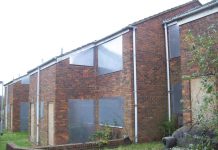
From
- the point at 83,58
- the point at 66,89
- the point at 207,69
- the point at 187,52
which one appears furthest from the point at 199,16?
the point at 66,89

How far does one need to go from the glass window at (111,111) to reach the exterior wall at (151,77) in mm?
1110

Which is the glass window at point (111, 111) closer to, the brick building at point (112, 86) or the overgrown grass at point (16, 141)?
the brick building at point (112, 86)

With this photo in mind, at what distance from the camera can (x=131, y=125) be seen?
44.7 ft

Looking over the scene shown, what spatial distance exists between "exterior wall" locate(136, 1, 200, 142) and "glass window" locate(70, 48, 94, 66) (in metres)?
3.52

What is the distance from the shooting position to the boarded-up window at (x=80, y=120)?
52.5 ft

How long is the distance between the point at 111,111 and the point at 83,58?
3302mm

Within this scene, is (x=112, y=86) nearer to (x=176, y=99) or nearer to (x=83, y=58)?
(x=83, y=58)

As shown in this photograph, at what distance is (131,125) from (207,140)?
25.9 ft

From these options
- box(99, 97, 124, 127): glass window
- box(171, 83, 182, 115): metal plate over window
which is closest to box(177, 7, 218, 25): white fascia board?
box(171, 83, 182, 115): metal plate over window

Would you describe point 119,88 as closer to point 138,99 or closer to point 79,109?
point 138,99

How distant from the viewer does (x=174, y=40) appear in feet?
47.2

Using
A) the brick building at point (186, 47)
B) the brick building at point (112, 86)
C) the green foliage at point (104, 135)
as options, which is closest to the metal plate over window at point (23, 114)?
the brick building at point (112, 86)

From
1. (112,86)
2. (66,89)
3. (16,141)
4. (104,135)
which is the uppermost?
(112,86)

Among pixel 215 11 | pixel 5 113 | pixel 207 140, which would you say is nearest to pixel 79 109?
pixel 215 11
